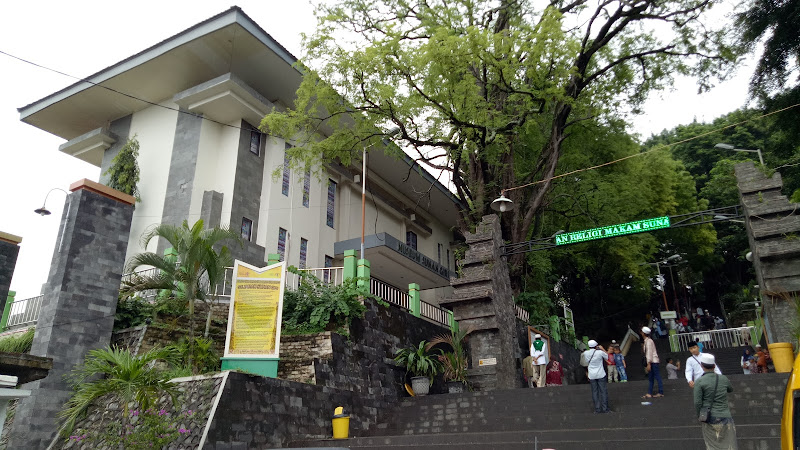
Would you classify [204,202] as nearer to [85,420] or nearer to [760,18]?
[85,420]

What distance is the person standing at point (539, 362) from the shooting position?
47.8 ft

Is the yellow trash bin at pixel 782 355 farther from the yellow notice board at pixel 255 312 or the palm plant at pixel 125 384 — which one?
the palm plant at pixel 125 384

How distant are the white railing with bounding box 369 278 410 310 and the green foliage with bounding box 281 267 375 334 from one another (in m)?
0.82

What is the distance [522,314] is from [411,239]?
436 inches

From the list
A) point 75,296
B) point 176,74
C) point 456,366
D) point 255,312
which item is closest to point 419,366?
point 456,366

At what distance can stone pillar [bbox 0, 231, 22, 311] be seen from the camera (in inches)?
472

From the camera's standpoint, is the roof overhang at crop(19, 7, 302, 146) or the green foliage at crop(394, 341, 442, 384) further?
the roof overhang at crop(19, 7, 302, 146)

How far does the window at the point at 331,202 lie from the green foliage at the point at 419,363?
9099 millimetres

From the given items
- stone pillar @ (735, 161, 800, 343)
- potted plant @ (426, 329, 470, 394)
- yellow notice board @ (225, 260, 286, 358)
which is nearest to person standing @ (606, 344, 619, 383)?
potted plant @ (426, 329, 470, 394)

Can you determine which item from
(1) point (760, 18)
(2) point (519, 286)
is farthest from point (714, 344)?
(1) point (760, 18)

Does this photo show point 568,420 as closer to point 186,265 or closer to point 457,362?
point 457,362

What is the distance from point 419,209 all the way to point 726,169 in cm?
1799

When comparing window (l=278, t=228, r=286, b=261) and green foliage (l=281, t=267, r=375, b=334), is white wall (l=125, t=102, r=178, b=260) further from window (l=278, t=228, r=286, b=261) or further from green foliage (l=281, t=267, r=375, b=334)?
green foliage (l=281, t=267, r=375, b=334)

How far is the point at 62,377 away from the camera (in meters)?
10.7
